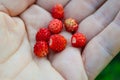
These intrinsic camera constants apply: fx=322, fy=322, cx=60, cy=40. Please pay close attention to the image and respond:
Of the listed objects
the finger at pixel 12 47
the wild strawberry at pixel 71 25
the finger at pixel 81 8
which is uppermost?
the finger at pixel 81 8

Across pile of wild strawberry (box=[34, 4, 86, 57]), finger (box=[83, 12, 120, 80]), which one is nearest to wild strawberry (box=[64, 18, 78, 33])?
pile of wild strawberry (box=[34, 4, 86, 57])

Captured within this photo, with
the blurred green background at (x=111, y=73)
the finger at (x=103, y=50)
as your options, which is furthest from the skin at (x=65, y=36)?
the blurred green background at (x=111, y=73)

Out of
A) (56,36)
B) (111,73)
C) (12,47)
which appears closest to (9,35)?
(12,47)

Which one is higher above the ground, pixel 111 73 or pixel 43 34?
pixel 43 34

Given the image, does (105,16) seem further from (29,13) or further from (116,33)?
(29,13)

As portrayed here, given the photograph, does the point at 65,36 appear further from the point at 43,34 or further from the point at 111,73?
the point at 111,73

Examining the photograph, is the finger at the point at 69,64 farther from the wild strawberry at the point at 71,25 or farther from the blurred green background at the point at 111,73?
the blurred green background at the point at 111,73
